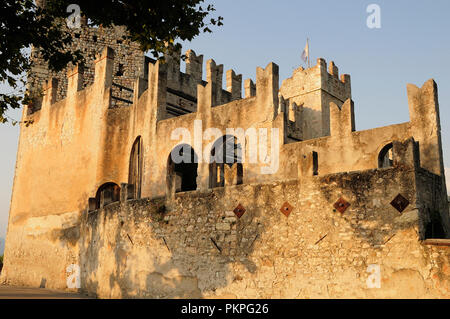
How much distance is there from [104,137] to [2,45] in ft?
33.8

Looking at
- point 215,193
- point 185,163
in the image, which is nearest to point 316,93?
point 185,163

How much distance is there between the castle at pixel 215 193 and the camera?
28.1 ft

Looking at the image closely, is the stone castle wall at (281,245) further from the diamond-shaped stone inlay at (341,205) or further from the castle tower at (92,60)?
the castle tower at (92,60)

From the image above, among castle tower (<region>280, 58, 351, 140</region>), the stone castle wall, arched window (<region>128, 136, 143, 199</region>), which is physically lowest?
the stone castle wall

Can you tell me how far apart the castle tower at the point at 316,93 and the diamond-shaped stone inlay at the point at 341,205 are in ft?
49.3

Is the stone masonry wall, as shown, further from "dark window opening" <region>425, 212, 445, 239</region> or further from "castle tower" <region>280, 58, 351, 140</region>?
"dark window opening" <region>425, 212, 445, 239</region>

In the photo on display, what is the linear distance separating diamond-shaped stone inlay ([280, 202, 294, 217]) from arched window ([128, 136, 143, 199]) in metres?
9.64

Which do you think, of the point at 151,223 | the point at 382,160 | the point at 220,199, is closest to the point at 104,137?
the point at 151,223

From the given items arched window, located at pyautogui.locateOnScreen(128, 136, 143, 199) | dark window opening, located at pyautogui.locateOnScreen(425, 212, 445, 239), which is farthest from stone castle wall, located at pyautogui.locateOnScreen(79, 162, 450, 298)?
arched window, located at pyautogui.locateOnScreen(128, 136, 143, 199)

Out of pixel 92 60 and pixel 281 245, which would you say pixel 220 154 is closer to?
pixel 281 245

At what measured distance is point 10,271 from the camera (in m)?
22.1

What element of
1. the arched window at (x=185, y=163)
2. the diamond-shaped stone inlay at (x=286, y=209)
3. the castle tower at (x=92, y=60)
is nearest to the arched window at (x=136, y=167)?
the arched window at (x=185, y=163)

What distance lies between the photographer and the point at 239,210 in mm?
10430

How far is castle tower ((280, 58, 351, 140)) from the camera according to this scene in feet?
82.9
